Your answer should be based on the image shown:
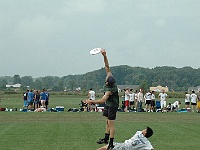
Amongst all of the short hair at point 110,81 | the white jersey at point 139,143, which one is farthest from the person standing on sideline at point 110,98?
the white jersey at point 139,143

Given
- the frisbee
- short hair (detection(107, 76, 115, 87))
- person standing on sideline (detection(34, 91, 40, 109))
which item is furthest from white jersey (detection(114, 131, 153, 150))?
person standing on sideline (detection(34, 91, 40, 109))

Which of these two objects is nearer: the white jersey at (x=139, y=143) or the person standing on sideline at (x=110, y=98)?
the white jersey at (x=139, y=143)

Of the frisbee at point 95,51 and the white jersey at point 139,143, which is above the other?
the frisbee at point 95,51

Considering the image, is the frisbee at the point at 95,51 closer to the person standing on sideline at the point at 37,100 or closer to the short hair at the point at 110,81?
the short hair at the point at 110,81

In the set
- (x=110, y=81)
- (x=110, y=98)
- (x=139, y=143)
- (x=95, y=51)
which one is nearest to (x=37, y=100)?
(x=110, y=98)

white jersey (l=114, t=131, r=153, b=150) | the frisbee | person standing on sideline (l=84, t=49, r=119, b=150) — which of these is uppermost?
the frisbee

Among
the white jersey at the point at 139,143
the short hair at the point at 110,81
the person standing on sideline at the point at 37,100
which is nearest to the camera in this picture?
the white jersey at the point at 139,143

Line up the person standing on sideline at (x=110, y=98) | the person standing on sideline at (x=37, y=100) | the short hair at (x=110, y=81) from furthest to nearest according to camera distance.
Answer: the person standing on sideline at (x=37, y=100)
the person standing on sideline at (x=110, y=98)
the short hair at (x=110, y=81)

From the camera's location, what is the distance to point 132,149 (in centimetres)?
1137

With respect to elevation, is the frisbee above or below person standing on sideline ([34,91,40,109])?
above

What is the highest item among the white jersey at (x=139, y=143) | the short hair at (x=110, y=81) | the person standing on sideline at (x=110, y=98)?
the short hair at (x=110, y=81)

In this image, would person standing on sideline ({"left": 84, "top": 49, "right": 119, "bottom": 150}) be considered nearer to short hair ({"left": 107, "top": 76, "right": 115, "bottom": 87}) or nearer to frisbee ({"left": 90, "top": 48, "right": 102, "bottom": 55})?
short hair ({"left": 107, "top": 76, "right": 115, "bottom": 87})

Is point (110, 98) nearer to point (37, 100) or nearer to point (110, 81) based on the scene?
point (110, 81)

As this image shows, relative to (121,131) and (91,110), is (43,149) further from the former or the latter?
(91,110)
